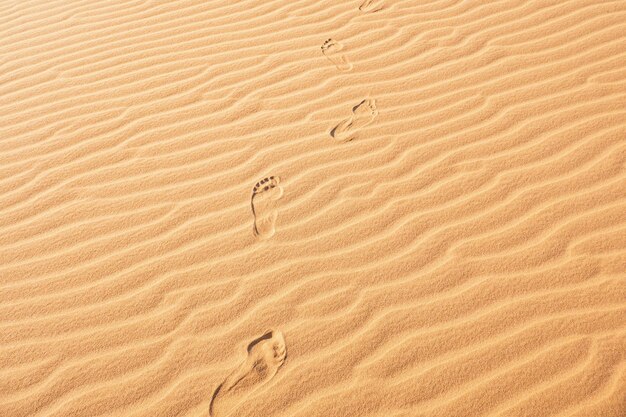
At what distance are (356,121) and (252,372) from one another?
1.66 m

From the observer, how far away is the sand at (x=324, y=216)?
2.29 meters

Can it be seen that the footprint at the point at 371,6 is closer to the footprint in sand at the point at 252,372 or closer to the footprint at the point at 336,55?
the footprint at the point at 336,55

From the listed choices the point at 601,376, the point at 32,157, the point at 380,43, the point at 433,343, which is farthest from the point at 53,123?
the point at 601,376

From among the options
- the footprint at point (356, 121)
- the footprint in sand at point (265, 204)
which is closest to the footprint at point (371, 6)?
the footprint at point (356, 121)

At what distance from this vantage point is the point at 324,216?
2881 mm

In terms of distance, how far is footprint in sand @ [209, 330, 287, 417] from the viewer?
2.24m

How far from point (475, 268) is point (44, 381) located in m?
1.90

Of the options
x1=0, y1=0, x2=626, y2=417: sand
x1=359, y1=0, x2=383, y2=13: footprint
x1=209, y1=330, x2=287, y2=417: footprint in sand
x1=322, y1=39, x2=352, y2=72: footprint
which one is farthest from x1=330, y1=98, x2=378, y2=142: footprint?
x1=209, y1=330, x2=287, y2=417: footprint in sand

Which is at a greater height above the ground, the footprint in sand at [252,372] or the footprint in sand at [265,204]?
the footprint in sand at [265,204]

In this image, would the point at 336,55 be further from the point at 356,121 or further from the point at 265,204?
the point at 265,204

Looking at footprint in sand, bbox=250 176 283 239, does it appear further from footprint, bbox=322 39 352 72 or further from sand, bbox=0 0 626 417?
footprint, bbox=322 39 352 72

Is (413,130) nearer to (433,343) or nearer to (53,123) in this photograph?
(433,343)

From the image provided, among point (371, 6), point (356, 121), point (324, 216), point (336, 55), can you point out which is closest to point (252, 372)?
point (324, 216)

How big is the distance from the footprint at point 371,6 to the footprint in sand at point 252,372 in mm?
2757
